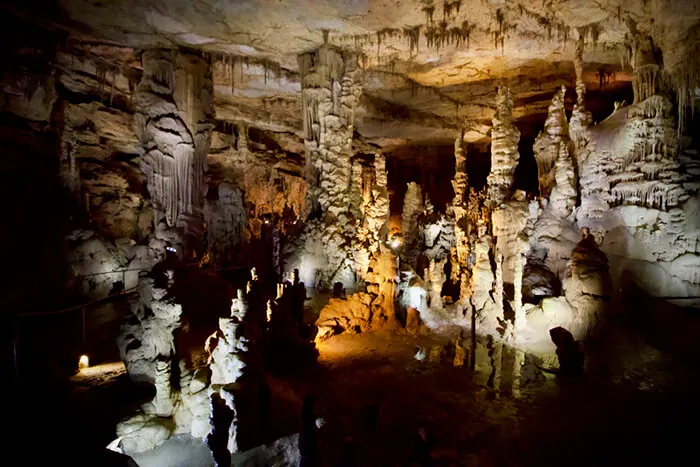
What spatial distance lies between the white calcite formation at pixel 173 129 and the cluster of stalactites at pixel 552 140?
11099 millimetres

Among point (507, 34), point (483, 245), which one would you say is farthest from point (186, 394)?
point (507, 34)

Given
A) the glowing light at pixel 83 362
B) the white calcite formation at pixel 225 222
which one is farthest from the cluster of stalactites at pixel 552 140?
the glowing light at pixel 83 362

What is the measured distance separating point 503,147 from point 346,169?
224 inches

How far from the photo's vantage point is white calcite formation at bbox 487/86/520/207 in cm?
1364

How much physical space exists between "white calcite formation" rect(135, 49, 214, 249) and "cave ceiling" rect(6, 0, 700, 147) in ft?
1.96

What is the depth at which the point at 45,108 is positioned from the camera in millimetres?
12656

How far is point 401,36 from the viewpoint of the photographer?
10.6m

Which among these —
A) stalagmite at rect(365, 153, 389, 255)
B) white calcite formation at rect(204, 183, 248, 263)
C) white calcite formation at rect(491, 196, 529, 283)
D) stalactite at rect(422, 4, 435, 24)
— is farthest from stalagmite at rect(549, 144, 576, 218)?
white calcite formation at rect(204, 183, 248, 263)

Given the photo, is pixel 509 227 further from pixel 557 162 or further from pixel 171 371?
pixel 171 371

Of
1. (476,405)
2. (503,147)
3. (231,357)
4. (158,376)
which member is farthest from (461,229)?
→ (158,376)

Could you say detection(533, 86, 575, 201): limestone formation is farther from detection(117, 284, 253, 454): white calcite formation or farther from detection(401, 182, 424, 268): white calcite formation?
detection(117, 284, 253, 454): white calcite formation

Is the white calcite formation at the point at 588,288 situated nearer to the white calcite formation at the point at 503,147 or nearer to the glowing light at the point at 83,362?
the white calcite formation at the point at 503,147

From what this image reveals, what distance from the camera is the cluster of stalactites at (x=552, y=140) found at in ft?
42.8

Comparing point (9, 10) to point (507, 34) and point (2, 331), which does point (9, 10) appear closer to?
point (2, 331)
